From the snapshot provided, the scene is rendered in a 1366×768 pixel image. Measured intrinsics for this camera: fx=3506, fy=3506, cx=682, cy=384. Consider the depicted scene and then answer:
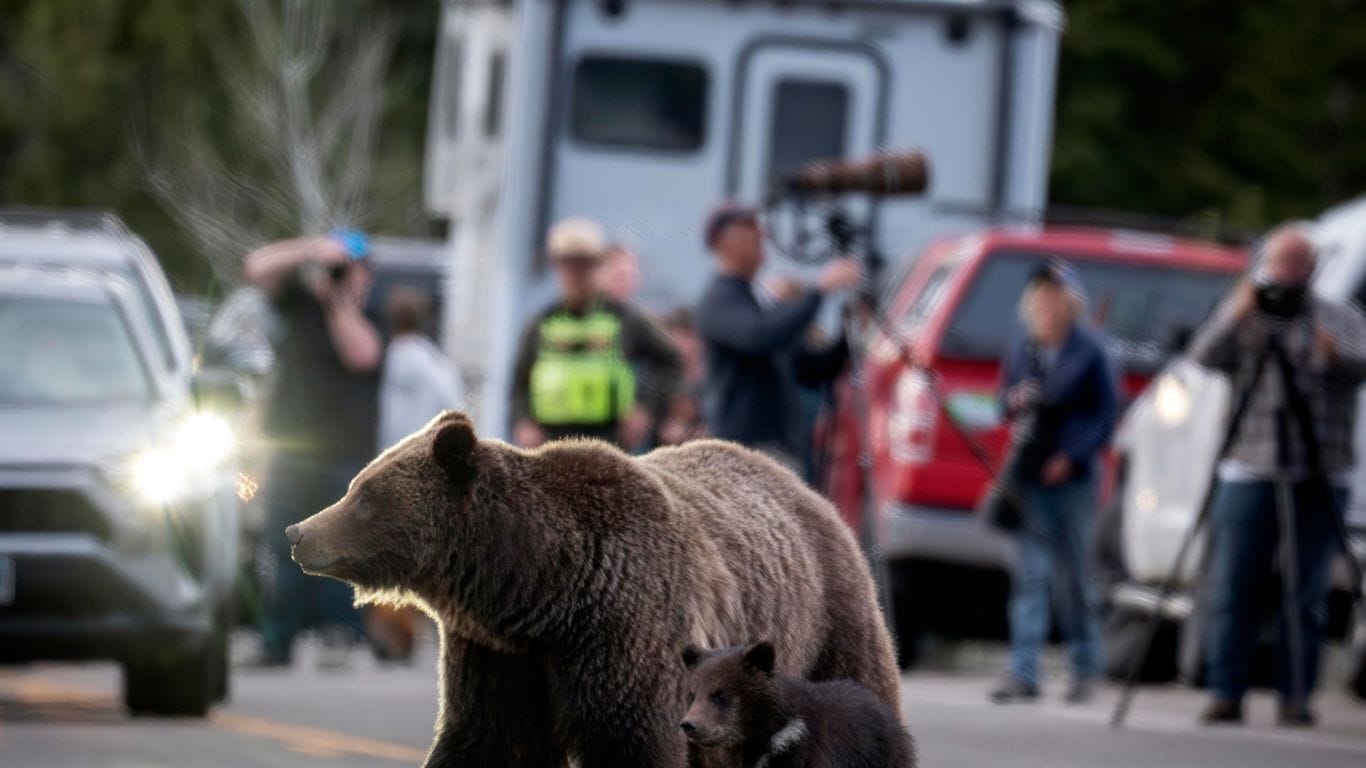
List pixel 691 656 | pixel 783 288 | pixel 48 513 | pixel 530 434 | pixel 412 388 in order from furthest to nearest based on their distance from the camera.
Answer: pixel 412 388 < pixel 783 288 < pixel 530 434 < pixel 48 513 < pixel 691 656

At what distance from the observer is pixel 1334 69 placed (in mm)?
46719

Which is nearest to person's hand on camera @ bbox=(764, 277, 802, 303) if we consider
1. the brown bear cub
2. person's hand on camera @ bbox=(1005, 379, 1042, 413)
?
person's hand on camera @ bbox=(1005, 379, 1042, 413)

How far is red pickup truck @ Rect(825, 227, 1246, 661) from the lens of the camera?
16.5 meters

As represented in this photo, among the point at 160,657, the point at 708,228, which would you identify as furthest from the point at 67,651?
the point at 708,228

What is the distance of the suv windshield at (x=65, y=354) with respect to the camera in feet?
43.9

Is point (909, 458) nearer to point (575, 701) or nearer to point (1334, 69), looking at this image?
point (575, 701)

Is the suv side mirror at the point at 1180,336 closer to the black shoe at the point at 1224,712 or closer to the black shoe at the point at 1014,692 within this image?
the black shoe at the point at 1014,692

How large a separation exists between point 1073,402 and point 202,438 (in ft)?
13.8

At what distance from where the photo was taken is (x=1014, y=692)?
50.6ft

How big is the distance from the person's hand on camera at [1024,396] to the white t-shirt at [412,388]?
4055mm

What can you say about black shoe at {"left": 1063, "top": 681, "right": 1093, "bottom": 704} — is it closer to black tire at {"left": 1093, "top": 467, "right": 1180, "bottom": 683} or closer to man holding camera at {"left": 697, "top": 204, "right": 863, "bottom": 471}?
black tire at {"left": 1093, "top": 467, "right": 1180, "bottom": 683}

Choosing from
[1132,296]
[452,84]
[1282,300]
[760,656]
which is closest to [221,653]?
[1282,300]

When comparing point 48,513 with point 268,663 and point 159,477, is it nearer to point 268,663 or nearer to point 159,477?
point 159,477

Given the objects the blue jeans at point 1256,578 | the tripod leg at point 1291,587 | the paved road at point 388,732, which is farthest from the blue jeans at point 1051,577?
the tripod leg at point 1291,587
